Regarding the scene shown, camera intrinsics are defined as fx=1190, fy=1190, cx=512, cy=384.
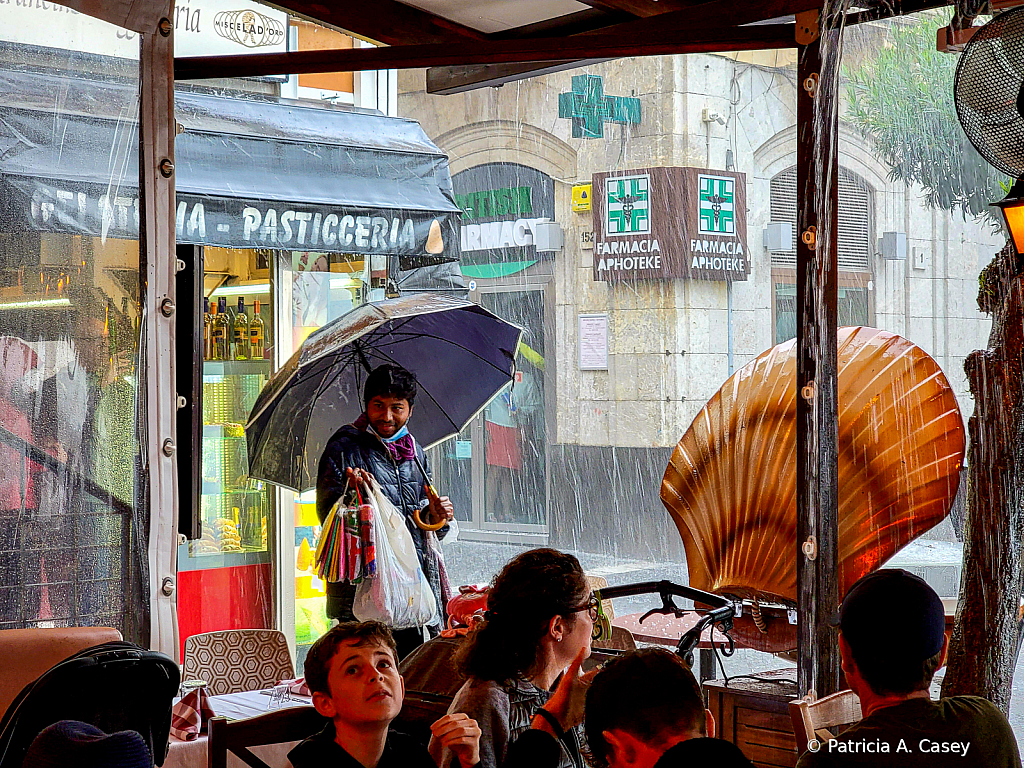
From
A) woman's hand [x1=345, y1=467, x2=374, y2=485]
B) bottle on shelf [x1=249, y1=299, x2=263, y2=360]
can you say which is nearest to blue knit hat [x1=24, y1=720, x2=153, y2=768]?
woman's hand [x1=345, y1=467, x2=374, y2=485]

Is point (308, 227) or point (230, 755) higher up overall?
point (308, 227)

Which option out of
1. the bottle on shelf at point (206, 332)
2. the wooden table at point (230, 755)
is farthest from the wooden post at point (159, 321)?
the bottle on shelf at point (206, 332)

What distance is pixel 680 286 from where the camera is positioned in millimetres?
13430

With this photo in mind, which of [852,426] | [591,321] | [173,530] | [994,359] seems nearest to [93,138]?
[173,530]

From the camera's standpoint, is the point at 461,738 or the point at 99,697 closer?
the point at 99,697

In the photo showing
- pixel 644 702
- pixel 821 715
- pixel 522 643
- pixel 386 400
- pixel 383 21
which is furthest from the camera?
pixel 386 400

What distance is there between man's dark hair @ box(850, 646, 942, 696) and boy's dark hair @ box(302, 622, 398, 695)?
962 millimetres

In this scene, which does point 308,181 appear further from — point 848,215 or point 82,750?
point 848,215

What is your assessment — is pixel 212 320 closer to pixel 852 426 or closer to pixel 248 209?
pixel 248 209

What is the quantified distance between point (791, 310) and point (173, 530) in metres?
11.7

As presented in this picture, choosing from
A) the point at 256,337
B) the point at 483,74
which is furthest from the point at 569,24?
the point at 256,337

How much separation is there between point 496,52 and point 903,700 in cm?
229

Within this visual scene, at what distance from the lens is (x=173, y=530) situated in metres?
3.31

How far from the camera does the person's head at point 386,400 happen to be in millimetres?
4832
